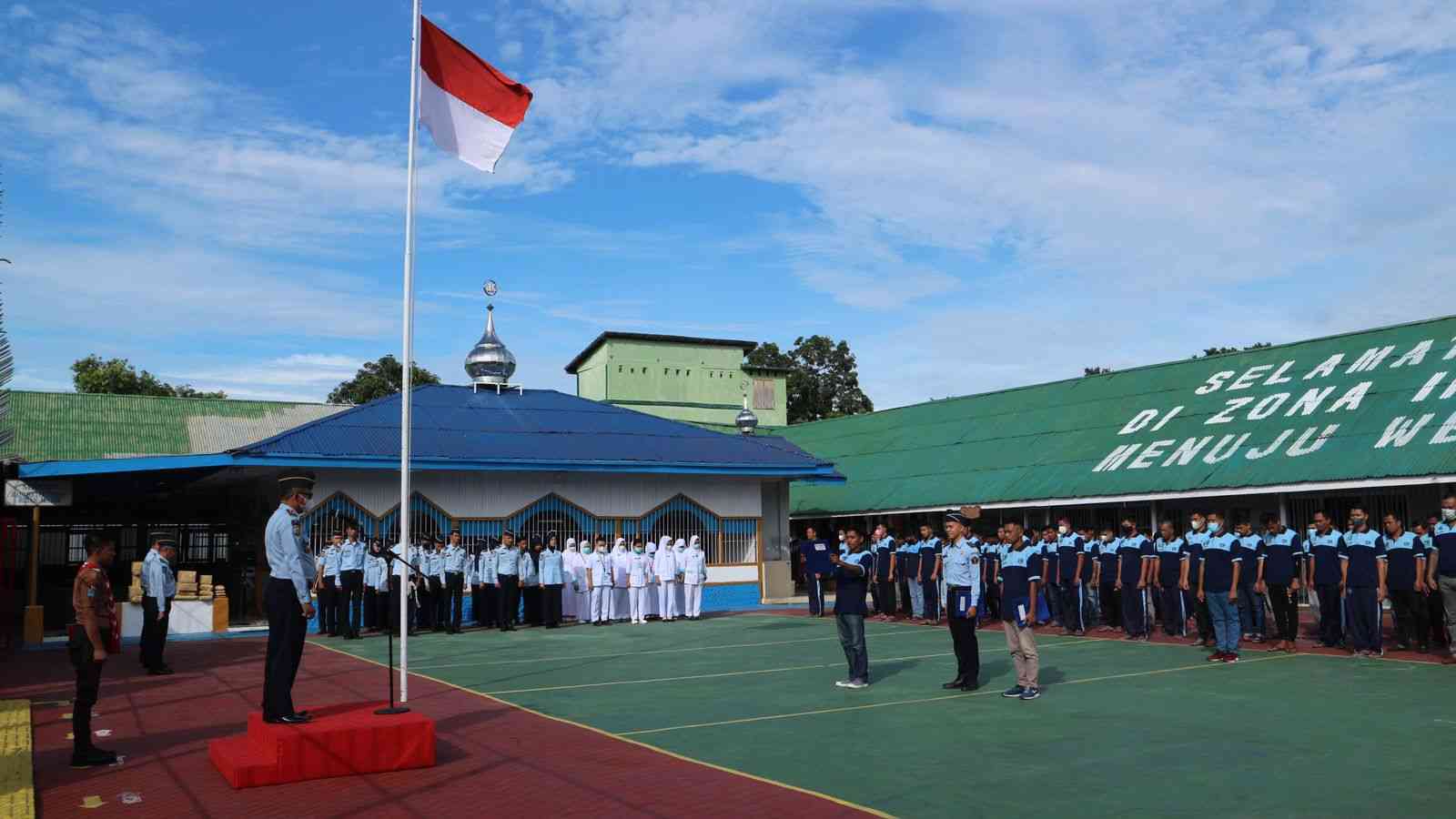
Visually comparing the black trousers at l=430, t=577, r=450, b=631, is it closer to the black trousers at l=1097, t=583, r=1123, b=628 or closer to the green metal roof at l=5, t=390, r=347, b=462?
the black trousers at l=1097, t=583, r=1123, b=628

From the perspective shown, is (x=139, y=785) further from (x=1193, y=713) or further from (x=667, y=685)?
(x=1193, y=713)

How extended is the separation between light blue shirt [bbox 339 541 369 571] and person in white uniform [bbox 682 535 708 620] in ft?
21.2

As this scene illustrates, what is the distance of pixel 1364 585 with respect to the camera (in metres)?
14.2

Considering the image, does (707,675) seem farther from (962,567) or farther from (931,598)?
(931,598)

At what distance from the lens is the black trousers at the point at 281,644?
332 inches

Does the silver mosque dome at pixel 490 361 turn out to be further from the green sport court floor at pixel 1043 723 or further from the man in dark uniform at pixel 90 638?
the man in dark uniform at pixel 90 638

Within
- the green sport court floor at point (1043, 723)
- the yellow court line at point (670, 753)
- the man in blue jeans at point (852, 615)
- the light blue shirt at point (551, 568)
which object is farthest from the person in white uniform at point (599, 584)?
the man in blue jeans at point (852, 615)

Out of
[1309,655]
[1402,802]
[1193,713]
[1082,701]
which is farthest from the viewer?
[1309,655]

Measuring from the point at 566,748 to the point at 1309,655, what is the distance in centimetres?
1020

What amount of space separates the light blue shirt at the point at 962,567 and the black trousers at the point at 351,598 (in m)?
11.4

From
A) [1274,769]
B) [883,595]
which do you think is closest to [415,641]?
[883,595]

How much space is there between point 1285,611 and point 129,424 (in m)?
28.6

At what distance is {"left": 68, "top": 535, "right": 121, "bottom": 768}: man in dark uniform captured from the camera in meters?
8.41

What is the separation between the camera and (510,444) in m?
22.8
